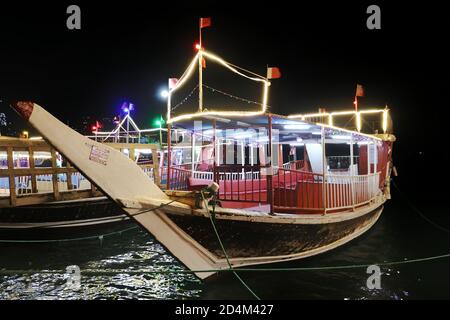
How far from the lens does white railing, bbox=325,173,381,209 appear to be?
8.68 m

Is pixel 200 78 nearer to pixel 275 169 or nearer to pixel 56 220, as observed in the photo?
pixel 275 169

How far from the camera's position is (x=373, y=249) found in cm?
1023

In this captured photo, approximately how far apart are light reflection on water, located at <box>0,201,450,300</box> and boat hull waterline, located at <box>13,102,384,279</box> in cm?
49

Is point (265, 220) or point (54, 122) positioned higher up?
point (54, 122)

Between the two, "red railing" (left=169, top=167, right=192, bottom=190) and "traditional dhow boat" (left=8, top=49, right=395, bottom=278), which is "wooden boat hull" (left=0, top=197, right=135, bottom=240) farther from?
"traditional dhow boat" (left=8, top=49, right=395, bottom=278)

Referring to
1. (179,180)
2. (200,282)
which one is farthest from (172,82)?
(200,282)

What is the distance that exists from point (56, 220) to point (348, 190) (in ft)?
27.7

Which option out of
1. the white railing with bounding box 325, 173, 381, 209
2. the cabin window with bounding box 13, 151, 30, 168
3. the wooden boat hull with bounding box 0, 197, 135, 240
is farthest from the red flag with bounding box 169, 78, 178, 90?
the cabin window with bounding box 13, 151, 30, 168

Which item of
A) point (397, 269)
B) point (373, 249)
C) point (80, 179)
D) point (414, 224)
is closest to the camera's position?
point (397, 269)

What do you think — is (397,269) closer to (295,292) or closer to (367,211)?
(367,211)

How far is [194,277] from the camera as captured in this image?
7.52 metres

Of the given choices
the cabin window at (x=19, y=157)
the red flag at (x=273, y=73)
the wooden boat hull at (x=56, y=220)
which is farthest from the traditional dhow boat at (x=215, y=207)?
the cabin window at (x=19, y=157)
